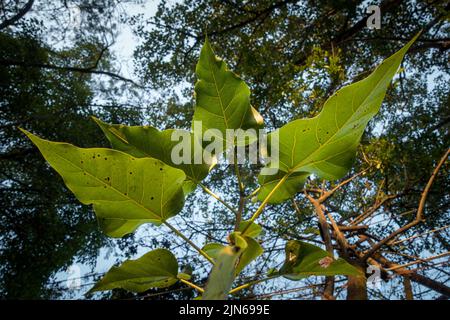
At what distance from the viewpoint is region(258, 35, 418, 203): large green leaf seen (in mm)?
420

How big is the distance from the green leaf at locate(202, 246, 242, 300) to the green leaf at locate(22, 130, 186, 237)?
0.52ft

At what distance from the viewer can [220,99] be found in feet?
1.59

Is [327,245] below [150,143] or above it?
above

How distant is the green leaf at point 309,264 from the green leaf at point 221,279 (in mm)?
199

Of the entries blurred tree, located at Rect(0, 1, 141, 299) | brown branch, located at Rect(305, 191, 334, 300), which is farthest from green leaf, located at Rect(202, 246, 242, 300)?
blurred tree, located at Rect(0, 1, 141, 299)

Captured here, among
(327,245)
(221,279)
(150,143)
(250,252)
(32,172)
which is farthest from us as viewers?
(32,172)

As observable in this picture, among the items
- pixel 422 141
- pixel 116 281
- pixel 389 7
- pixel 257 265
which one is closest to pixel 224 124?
pixel 116 281

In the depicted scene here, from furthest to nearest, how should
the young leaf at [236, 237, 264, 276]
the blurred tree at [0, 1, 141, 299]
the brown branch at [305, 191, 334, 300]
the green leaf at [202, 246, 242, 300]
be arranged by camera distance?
1. the blurred tree at [0, 1, 141, 299]
2. the brown branch at [305, 191, 334, 300]
3. the young leaf at [236, 237, 264, 276]
4. the green leaf at [202, 246, 242, 300]

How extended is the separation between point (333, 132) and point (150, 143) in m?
0.29

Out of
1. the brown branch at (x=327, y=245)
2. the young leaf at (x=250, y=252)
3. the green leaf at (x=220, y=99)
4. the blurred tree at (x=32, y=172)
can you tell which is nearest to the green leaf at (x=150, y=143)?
the green leaf at (x=220, y=99)

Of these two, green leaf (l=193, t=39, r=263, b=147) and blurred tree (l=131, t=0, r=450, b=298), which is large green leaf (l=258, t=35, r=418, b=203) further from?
blurred tree (l=131, t=0, r=450, b=298)

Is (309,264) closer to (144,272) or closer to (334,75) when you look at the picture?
(144,272)

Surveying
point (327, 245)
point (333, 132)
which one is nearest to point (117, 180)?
point (333, 132)

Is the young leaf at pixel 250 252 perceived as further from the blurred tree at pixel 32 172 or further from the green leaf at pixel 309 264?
the blurred tree at pixel 32 172
